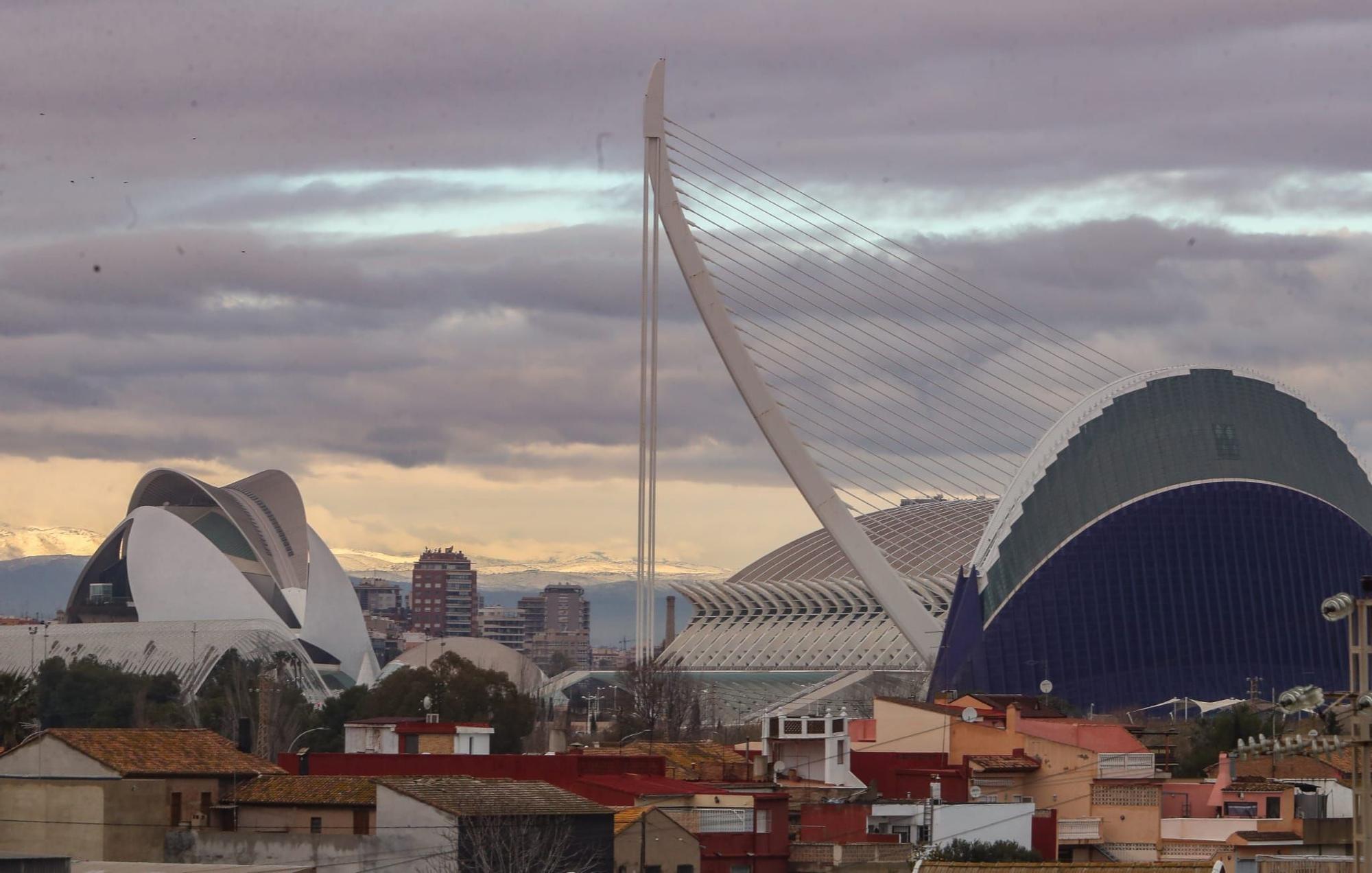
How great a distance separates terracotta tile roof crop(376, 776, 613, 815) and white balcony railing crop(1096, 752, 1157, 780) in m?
12.9

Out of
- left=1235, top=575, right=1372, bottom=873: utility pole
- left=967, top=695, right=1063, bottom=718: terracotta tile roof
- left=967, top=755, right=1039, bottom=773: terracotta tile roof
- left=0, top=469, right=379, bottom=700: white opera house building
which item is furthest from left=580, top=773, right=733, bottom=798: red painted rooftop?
left=0, top=469, right=379, bottom=700: white opera house building

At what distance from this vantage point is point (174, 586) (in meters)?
135

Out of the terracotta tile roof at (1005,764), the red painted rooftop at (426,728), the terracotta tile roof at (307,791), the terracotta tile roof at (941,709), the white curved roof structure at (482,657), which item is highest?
the white curved roof structure at (482,657)

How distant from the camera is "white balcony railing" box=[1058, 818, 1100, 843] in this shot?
44.7m

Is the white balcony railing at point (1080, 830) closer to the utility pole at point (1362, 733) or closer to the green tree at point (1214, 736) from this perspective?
the green tree at point (1214, 736)

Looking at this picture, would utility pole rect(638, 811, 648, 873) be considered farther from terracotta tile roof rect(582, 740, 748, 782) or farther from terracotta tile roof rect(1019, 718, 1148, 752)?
terracotta tile roof rect(1019, 718, 1148, 752)

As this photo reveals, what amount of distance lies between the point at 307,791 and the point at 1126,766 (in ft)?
55.9

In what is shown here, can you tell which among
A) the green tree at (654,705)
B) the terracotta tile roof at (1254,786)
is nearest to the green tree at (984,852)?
the terracotta tile roof at (1254,786)

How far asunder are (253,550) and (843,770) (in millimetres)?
94626

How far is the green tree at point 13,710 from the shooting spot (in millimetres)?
55094

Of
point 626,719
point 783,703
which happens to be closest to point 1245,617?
point 783,703

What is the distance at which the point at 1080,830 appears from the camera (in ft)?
148

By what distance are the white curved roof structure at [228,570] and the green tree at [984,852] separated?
91.2 m

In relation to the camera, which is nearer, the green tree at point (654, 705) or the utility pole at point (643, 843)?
the utility pole at point (643, 843)
